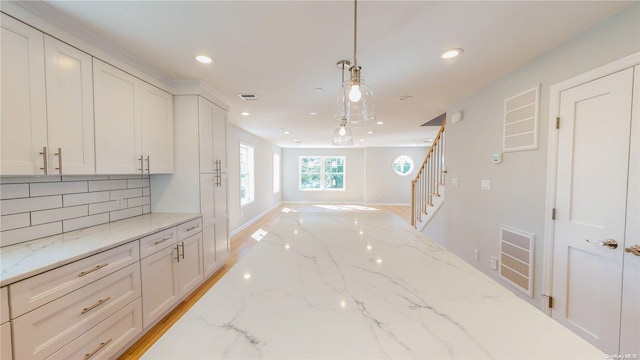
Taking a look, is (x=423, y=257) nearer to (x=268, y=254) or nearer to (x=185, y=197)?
(x=268, y=254)

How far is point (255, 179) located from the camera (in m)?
6.29

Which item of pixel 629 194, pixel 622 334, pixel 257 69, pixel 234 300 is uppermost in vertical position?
pixel 257 69

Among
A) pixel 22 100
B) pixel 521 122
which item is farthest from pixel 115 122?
pixel 521 122

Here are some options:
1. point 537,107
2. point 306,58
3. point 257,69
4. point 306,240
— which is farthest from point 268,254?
point 537,107

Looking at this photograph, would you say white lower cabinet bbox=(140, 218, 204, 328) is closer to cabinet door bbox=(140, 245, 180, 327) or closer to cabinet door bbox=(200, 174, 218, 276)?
cabinet door bbox=(140, 245, 180, 327)

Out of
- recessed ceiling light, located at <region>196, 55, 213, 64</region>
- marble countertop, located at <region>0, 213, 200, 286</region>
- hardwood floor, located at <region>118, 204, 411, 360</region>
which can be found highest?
recessed ceiling light, located at <region>196, 55, 213, 64</region>

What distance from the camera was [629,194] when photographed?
4.90ft

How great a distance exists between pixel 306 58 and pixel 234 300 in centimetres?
192

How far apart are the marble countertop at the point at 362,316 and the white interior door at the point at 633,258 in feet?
4.28

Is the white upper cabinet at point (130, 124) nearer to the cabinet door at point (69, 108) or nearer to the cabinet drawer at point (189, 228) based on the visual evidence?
the cabinet door at point (69, 108)

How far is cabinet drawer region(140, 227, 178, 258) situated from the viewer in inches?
75.2

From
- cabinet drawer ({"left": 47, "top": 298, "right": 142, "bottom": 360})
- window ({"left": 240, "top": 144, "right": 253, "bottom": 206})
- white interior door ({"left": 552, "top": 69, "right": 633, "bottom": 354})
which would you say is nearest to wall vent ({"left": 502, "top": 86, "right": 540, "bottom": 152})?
white interior door ({"left": 552, "top": 69, "right": 633, "bottom": 354})

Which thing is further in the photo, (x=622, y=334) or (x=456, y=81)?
(x=456, y=81)

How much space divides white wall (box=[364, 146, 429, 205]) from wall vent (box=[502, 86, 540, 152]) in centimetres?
630
